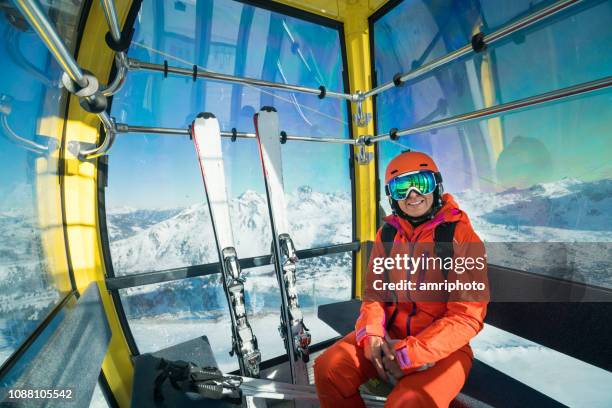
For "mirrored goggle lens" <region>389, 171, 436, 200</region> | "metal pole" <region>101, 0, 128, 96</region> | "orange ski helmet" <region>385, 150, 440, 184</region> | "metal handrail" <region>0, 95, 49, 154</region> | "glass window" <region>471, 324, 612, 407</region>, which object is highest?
"metal pole" <region>101, 0, 128, 96</region>

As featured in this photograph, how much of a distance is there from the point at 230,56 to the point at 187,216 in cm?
138

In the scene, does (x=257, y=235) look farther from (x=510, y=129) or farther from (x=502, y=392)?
(x=510, y=129)

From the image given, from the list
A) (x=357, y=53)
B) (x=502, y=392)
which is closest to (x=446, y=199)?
(x=502, y=392)

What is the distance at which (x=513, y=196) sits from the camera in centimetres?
184

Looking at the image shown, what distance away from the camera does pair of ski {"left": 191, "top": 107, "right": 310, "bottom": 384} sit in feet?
5.33

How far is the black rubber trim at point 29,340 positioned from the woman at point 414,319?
3.95 ft

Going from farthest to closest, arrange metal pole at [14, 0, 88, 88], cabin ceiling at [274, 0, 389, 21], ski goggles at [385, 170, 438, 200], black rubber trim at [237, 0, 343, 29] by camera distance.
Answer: cabin ceiling at [274, 0, 389, 21], black rubber trim at [237, 0, 343, 29], ski goggles at [385, 170, 438, 200], metal pole at [14, 0, 88, 88]

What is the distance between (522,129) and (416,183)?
3.25ft

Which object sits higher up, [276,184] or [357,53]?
[357,53]

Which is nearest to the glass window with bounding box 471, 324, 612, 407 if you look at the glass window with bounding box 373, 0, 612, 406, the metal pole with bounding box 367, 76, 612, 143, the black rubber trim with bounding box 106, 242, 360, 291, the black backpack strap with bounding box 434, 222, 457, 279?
Result: the glass window with bounding box 373, 0, 612, 406

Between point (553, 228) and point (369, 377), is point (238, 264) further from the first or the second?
point (553, 228)

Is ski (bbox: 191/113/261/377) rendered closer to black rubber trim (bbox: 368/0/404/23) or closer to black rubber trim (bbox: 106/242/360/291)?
black rubber trim (bbox: 106/242/360/291)

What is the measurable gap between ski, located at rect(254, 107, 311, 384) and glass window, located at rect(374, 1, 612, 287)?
137 cm

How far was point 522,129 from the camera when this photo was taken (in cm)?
177
